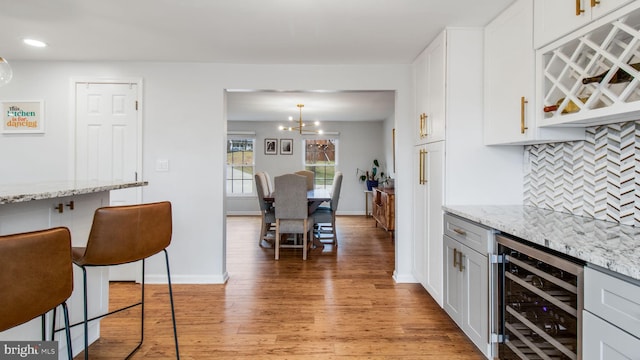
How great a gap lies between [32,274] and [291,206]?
3.09 metres

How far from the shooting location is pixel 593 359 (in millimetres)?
1097

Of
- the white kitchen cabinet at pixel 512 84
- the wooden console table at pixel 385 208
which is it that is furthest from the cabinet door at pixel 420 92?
the wooden console table at pixel 385 208

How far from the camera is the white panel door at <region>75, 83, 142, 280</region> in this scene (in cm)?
317

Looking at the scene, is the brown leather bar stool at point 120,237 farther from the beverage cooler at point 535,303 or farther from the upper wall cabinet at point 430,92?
the upper wall cabinet at point 430,92

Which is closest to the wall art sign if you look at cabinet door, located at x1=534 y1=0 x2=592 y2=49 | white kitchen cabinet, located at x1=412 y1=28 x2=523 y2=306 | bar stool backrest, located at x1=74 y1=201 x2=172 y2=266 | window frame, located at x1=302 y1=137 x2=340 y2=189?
bar stool backrest, located at x1=74 y1=201 x2=172 y2=266

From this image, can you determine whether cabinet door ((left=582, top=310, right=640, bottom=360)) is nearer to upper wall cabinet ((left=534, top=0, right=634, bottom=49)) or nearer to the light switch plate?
upper wall cabinet ((left=534, top=0, right=634, bottom=49))

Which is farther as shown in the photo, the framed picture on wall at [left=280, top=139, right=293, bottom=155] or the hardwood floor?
the framed picture on wall at [left=280, top=139, right=293, bottom=155]

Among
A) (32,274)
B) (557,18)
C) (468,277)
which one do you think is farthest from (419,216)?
(32,274)

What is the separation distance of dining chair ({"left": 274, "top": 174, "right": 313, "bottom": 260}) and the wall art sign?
2.42 m

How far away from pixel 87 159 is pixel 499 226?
355 centimetres

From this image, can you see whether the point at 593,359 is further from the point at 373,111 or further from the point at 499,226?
the point at 373,111

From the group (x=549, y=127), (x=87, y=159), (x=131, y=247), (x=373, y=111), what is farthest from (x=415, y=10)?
(x=373, y=111)

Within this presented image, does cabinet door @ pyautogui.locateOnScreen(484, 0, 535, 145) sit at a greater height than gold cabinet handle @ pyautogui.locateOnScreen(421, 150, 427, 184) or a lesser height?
greater

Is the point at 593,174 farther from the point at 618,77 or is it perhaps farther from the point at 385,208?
the point at 385,208
